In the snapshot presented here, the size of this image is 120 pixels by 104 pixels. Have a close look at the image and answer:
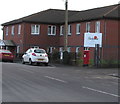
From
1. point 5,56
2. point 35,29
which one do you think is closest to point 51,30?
point 35,29

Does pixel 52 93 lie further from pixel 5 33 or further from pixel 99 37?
pixel 5 33

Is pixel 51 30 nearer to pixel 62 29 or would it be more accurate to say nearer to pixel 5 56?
pixel 62 29

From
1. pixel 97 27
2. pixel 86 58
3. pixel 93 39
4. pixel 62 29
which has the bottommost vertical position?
pixel 86 58

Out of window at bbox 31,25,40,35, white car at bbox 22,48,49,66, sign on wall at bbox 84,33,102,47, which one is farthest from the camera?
window at bbox 31,25,40,35

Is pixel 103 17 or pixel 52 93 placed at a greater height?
pixel 103 17

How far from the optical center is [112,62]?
30.7 metres

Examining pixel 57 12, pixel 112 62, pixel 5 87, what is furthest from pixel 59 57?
pixel 5 87

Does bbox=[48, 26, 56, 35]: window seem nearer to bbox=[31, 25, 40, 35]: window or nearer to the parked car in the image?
bbox=[31, 25, 40, 35]: window

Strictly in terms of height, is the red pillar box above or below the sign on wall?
below

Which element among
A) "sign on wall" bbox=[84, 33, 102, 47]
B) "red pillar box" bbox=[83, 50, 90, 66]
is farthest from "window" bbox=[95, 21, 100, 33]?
"red pillar box" bbox=[83, 50, 90, 66]

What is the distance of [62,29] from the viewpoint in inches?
1991

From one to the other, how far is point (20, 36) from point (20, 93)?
39.5 m

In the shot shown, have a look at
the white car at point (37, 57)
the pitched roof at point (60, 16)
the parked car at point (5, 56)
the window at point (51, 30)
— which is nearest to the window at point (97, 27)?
the pitched roof at point (60, 16)

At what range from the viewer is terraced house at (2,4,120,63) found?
39562 millimetres
